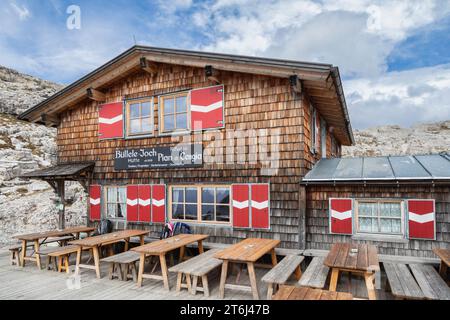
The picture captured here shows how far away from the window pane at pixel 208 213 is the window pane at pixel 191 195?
366mm

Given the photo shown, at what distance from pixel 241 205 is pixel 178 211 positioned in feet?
6.37

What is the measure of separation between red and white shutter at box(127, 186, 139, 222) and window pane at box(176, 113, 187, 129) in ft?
7.56

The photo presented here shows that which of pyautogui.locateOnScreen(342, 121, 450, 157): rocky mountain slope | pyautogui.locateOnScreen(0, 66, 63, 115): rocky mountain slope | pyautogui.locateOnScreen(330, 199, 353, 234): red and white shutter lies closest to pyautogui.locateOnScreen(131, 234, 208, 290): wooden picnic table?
pyautogui.locateOnScreen(330, 199, 353, 234): red and white shutter

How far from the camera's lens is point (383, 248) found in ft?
20.2

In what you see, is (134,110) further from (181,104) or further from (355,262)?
(355,262)

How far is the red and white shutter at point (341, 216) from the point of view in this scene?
6.42 metres

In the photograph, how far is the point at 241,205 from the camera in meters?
7.18

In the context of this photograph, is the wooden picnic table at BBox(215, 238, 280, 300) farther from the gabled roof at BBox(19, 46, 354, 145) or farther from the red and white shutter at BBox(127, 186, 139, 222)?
the red and white shutter at BBox(127, 186, 139, 222)

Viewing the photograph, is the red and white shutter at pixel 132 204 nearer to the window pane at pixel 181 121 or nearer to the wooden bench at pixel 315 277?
the window pane at pixel 181 121

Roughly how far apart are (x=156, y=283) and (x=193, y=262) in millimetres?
1015

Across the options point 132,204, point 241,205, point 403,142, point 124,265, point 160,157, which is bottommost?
point 124,265

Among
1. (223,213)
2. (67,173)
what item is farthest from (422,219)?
(67,173)

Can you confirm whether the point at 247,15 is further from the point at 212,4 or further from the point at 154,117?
the point at 154,117

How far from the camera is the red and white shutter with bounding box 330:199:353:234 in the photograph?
21.1 feet
